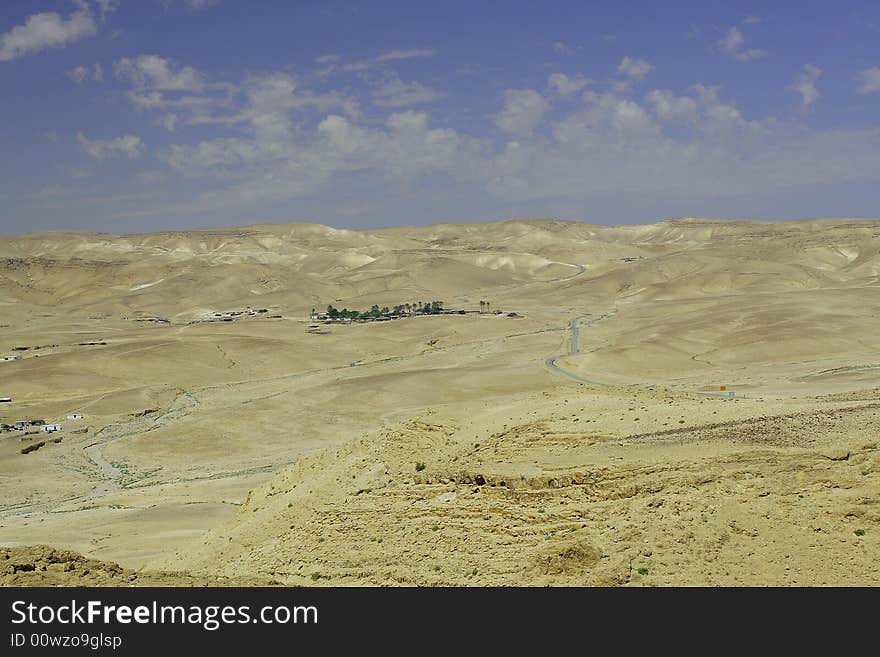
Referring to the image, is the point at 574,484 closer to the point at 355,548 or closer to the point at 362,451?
the point at 355,548

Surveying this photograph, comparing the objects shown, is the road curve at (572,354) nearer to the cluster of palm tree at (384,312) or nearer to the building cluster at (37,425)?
the cluster of palm tree at (384,312)

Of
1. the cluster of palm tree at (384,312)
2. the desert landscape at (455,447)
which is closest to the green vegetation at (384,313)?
the cluster of palm tree at (384,312)

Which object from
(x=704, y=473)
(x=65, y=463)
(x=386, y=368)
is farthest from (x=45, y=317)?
(x=704, y=473)

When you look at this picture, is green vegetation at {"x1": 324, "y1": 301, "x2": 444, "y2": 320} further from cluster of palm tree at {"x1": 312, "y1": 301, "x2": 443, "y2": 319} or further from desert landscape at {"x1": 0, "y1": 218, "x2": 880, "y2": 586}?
desert landscape at {"x1": 0, "y1": 218, "x2": 880, "y2": 586}

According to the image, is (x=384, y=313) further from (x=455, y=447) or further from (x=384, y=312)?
(x=455, y=447)

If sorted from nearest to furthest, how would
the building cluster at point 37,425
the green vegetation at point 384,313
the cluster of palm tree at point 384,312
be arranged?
the building cluster at point 37,425
the green vegetation at point 384,313
the cluster of palm tree at point 384,312

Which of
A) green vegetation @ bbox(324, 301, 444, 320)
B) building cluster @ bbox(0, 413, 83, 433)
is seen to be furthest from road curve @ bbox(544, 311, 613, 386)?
building cluster @ bbox(0, 413, 83, 433)

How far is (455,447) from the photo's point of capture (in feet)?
82.1

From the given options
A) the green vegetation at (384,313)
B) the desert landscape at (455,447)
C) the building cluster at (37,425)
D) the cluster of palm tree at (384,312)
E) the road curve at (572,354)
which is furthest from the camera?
the cluster of palm tree at (384,312)

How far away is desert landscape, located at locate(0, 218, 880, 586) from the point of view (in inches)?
673

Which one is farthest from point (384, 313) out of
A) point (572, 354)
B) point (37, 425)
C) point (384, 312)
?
point (37, 425)

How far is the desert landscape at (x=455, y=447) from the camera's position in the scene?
1709 centimetres
